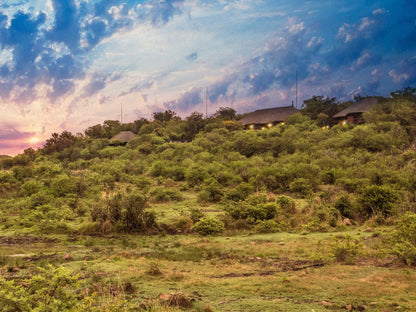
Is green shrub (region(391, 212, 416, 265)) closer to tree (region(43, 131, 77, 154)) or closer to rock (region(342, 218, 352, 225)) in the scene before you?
rock (region(342, 218, 352, 225))

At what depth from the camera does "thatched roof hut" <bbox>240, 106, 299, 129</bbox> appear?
48531mm

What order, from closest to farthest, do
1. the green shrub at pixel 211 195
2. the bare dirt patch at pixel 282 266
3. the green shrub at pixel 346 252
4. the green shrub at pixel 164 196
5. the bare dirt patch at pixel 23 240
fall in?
the bare dirt patch at pixel 282 266 < the green shrub at pixel 346 252 < the bare dirt patch at pixel 23 240 < the green shrub at pixel 211 195 < the green shrub at pixel 164 196

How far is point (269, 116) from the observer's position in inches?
1973

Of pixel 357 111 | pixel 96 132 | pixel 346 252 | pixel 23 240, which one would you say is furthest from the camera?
pixel 96 132

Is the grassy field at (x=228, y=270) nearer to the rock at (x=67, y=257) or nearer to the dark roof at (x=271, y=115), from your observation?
the rock at (x=67, y=257)

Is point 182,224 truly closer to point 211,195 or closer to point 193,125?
point 211,195

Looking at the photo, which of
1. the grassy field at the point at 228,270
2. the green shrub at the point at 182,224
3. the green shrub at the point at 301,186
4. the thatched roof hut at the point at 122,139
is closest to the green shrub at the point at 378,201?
the grassy field at the point at 228,270

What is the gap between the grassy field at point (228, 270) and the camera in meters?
5.88

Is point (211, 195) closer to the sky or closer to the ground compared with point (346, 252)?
closer to the sky

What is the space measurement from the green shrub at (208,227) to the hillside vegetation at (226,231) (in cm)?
4

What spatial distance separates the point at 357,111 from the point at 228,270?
37783mm

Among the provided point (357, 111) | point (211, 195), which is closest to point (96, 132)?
point (357, 111)

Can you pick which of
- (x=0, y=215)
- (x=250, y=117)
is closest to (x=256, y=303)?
(x=0, y=215)

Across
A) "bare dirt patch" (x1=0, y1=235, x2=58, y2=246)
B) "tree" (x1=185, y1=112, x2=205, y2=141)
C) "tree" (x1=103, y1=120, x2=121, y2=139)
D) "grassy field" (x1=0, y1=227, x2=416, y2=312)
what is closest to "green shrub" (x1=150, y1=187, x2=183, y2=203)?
"grassy field" (x1=0, y1=227, x2=416, y2=312)
